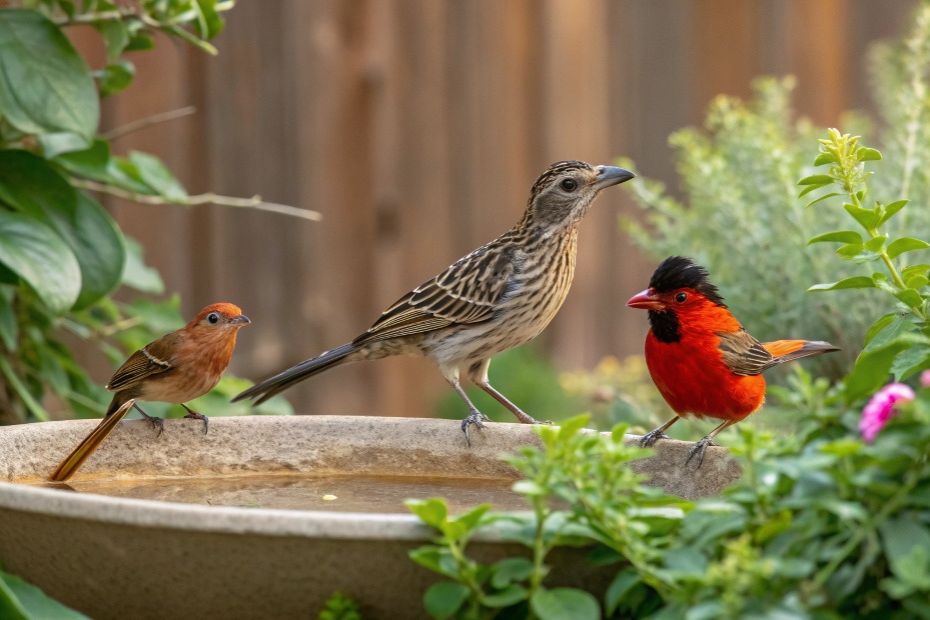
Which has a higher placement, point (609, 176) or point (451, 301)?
point (609, 176)

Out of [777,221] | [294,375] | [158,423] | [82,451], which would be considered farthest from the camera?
[777,221]

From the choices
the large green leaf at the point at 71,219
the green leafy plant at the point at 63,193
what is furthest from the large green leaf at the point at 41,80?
the large green leaf at the point at 71,219

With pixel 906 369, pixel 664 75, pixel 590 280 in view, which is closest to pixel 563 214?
pixel 906 369

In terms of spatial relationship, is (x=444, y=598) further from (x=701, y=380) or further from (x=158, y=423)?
(x=701, y=380)

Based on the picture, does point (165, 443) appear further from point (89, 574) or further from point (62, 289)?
point (89, 574)

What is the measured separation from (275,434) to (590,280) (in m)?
4.58

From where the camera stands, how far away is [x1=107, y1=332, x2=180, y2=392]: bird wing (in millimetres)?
3215

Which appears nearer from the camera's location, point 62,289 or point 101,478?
point 101,478

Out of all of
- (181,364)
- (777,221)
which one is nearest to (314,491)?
(181,364)

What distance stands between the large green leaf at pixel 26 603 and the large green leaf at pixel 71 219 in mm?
1486

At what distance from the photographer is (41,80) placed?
10.2ft

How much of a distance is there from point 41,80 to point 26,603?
1621 millimetres

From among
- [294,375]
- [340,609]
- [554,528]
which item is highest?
[554,528]

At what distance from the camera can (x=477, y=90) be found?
21.7 feet
